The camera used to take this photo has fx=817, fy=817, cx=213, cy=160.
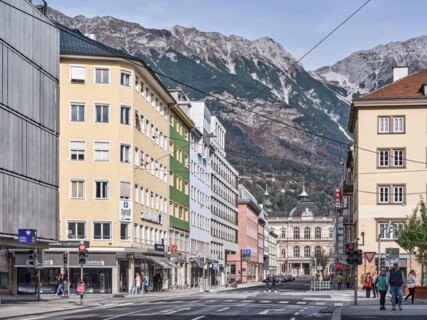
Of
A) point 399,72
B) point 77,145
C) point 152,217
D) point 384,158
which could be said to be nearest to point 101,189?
point 77,145

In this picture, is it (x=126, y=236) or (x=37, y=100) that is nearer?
(x=37, y=100)

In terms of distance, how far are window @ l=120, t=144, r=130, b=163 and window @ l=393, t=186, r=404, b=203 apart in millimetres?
27781

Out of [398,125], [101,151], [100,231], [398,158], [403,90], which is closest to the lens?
[100,231]

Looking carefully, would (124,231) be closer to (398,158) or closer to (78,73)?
(78,73)

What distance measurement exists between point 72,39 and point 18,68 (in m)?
23.9

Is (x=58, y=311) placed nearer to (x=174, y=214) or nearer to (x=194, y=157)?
(x=174, y=214)

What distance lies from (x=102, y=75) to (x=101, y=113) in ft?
10.2

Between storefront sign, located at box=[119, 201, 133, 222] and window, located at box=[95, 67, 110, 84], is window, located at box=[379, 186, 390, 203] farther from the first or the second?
window, located at box=[95, 67, 110, 84]

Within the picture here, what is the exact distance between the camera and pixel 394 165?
80.1m

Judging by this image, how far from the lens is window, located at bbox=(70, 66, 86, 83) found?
66000 mm

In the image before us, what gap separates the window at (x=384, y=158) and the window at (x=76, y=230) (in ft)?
103

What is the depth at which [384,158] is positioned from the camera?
80.4 meters

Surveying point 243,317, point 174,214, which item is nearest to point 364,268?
point 174,214

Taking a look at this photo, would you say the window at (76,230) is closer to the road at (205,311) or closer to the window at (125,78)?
the window at (125,78)
